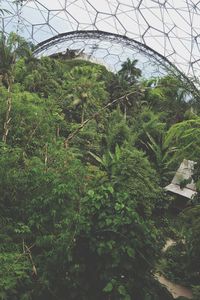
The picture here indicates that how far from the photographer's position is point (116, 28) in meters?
23.7

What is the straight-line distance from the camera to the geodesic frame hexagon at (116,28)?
2301 cm

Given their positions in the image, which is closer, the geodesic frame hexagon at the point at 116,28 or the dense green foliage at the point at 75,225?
the dense green foliage at the point at 75,225

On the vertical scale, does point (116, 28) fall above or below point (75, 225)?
above

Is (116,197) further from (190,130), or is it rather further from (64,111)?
(64,111)

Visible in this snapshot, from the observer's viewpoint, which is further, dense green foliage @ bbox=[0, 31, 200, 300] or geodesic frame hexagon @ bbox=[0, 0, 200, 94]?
geodesic frame hexagon @ bbox=[0, 0, 200, 94]

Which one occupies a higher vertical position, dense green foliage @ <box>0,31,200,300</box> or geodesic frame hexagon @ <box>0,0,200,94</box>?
geodesic frame hexagon @ <box>0,0,200,94</box>

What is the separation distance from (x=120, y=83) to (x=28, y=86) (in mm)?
4491

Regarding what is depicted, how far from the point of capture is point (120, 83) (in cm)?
1900

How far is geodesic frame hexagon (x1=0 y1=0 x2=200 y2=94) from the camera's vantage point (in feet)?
75.5

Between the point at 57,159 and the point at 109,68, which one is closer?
the point at 57,159

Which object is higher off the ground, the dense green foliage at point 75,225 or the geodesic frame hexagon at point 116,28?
the geodesic frame hexagon at point 116,28

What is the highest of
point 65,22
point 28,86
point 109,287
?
point 65,22

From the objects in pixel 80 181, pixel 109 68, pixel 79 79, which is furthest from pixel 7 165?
pixel 109 68

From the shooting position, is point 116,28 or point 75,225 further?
point 116,28
